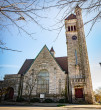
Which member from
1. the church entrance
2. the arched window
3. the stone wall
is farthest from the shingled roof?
the church entrance

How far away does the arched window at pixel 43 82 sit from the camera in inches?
→ 814

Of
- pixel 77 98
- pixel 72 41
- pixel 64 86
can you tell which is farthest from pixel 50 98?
pixel 72 41

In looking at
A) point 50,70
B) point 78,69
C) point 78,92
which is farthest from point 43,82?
point 78,69

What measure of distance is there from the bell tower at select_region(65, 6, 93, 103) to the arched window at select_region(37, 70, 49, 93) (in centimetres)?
496

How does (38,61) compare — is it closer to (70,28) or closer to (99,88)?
(70,28)

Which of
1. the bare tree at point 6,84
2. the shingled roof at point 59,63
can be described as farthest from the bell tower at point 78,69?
the bare tree at point 6,84

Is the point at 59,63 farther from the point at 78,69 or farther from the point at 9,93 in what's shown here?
the point at 9,93

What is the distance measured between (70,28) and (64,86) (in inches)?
579

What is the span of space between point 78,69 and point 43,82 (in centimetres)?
817

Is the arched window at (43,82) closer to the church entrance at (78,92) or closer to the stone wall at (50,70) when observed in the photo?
the stone wall at (50,70)

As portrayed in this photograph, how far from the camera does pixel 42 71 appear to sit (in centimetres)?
2273

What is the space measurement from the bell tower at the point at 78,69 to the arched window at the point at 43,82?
4.96 meters

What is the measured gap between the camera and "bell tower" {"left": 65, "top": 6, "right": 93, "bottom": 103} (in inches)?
698

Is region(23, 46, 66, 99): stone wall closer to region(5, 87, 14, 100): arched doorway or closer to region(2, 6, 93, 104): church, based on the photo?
region(2, 6, 93, 104): church
